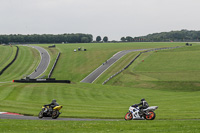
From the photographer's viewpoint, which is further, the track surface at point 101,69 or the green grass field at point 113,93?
the track surface at point 101,69

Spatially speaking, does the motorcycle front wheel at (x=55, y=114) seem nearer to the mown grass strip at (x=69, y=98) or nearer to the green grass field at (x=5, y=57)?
the mown grass strip at (x=69, y=98)

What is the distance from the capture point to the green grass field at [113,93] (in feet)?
68.0

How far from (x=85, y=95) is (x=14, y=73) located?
188 feet

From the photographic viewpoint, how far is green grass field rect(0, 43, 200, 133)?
2072cm

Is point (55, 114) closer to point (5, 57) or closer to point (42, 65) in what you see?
point (42, 65)

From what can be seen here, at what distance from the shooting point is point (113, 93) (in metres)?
56.3

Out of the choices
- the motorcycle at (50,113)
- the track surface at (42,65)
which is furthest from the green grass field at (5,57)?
the motorcycle at (50,113)

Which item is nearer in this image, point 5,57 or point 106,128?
point 106,128

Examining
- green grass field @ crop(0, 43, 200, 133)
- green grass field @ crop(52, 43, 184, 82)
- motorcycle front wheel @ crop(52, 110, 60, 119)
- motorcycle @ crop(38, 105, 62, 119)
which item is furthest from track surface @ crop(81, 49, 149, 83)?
motorcycle front wheel @ crop(52, 110, 60, 119)

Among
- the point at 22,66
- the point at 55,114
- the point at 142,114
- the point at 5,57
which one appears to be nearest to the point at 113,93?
the point at 55,114

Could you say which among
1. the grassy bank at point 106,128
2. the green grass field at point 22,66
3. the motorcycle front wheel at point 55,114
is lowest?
the green grass field at point 22,66

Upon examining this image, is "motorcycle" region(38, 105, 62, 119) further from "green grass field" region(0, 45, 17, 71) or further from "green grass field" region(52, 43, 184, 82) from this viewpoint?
"green grass field" region(0, 45, 17, 71)

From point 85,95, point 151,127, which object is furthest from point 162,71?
point 151,127

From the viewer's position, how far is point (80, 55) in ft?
405
